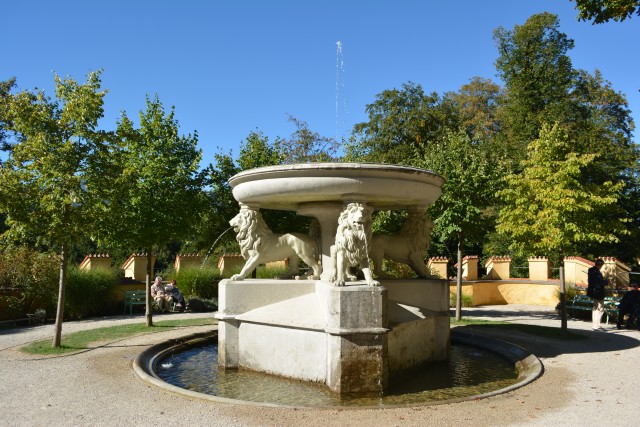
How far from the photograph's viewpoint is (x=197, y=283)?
18.6 meters

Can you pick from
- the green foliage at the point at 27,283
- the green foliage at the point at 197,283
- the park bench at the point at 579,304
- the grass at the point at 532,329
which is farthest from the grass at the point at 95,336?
the park bench at the point at 579,304

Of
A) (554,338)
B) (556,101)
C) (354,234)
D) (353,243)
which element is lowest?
(554,338)

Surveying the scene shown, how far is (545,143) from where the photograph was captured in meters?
12.6

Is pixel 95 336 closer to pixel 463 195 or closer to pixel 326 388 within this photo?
pixel 326 388

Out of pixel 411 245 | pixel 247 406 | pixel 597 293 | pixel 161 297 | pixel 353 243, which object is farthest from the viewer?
pixel 161 297

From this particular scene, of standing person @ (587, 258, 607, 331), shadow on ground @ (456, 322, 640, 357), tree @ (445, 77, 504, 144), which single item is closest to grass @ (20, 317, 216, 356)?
shadow on ground @ (456, 322, 640, 357)

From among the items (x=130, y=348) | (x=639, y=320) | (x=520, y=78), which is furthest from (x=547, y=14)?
(x=130, y=348)

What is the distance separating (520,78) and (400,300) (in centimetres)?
2929

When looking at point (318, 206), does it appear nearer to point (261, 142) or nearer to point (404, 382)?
point (404, 382)

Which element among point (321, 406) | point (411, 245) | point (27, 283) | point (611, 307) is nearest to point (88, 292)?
point (27, 283)

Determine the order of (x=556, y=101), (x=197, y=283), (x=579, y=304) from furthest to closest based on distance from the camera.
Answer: (x=556, y=101)
(x=197, y=283)
(x=579, y=304)

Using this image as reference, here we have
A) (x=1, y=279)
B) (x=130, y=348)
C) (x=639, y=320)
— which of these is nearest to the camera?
(x=130, y=348)

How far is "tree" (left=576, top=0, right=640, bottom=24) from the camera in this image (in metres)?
9.96

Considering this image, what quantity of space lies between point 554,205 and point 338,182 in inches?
284
